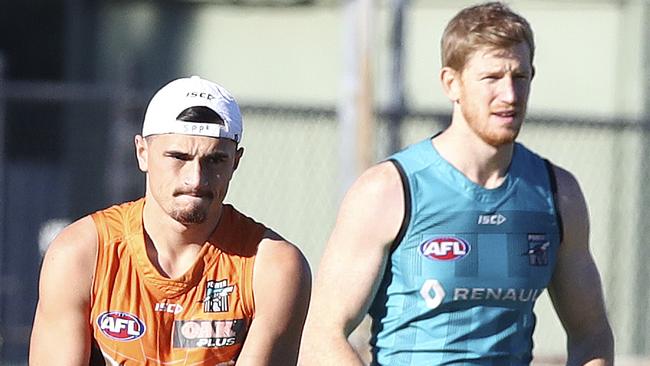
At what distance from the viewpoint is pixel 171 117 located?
441 cm

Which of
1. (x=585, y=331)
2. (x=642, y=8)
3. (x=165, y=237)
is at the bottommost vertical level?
(x=585, y=331)

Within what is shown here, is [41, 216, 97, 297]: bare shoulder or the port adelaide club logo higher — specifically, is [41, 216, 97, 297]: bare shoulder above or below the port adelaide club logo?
above

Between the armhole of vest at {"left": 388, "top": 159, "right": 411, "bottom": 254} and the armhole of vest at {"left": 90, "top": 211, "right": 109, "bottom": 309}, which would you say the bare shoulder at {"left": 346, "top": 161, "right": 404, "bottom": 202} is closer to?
the armhole of vest at {"left": 388, "top": 159, "right": 411, "bottom": 254}

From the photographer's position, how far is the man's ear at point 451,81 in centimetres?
502

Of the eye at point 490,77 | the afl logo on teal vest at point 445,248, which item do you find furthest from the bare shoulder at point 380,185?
the eye at point 490,77

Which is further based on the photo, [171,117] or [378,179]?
[378,179]

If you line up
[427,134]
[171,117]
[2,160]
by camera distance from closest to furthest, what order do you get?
[171,117]
[2,160]
[427,134]

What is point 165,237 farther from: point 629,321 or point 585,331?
point 629,321

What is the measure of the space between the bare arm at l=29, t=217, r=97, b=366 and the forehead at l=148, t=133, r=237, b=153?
379 mm

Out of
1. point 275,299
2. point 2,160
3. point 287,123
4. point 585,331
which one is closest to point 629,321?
point 287,123

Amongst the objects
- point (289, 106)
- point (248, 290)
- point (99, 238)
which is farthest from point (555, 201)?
point (289, 106)

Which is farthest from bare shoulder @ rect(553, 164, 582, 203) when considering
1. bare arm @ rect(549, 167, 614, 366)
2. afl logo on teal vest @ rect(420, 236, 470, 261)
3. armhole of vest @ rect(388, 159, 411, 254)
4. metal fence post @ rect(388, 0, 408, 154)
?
metal fence post @ rect(388, 0, 408, 154)

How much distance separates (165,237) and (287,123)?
616 cm

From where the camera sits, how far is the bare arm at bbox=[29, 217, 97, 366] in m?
4.41
